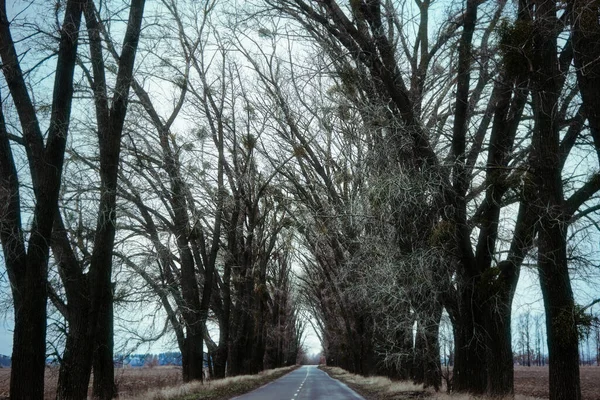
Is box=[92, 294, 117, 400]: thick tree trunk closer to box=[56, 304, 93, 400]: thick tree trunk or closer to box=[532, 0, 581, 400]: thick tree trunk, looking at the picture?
box=[56, 304, 93, 400]: thick tree trunk

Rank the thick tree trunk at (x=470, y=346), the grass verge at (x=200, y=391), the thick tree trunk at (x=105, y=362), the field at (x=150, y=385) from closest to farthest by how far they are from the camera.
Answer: the thick tree trunk at (x=470, y=346)
the thick tree trunk at (x=105, y=362)
the grass verge at (x=200, y=391)
the field at (x=150, y=385)

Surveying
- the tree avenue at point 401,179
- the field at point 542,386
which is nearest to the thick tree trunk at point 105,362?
the tree avenue at point 401,179

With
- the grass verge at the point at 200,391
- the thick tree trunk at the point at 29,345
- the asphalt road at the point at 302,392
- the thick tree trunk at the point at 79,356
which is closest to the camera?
the thick tree trunk at the point at 29,345

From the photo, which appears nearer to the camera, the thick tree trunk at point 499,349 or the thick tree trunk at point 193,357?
the thick tree trunk at point 499,349

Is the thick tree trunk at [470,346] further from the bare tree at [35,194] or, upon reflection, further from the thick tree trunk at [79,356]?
the bare tree at [35,194]

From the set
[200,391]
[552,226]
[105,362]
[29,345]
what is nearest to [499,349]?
[552,226]

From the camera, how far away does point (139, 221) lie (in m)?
23.3

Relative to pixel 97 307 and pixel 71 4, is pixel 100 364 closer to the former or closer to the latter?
pixel 97 307

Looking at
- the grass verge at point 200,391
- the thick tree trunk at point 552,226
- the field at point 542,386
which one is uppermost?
the thick tree trunk at point 552,226

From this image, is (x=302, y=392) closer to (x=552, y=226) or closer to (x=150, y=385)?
(x=150, y=385)

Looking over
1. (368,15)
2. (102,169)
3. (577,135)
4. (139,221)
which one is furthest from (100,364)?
(577,135)

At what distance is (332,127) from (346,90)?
13.6ft

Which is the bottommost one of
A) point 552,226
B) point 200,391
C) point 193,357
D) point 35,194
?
point 200,391

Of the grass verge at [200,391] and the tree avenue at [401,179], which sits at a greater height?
the tree avenue at [401,179]
